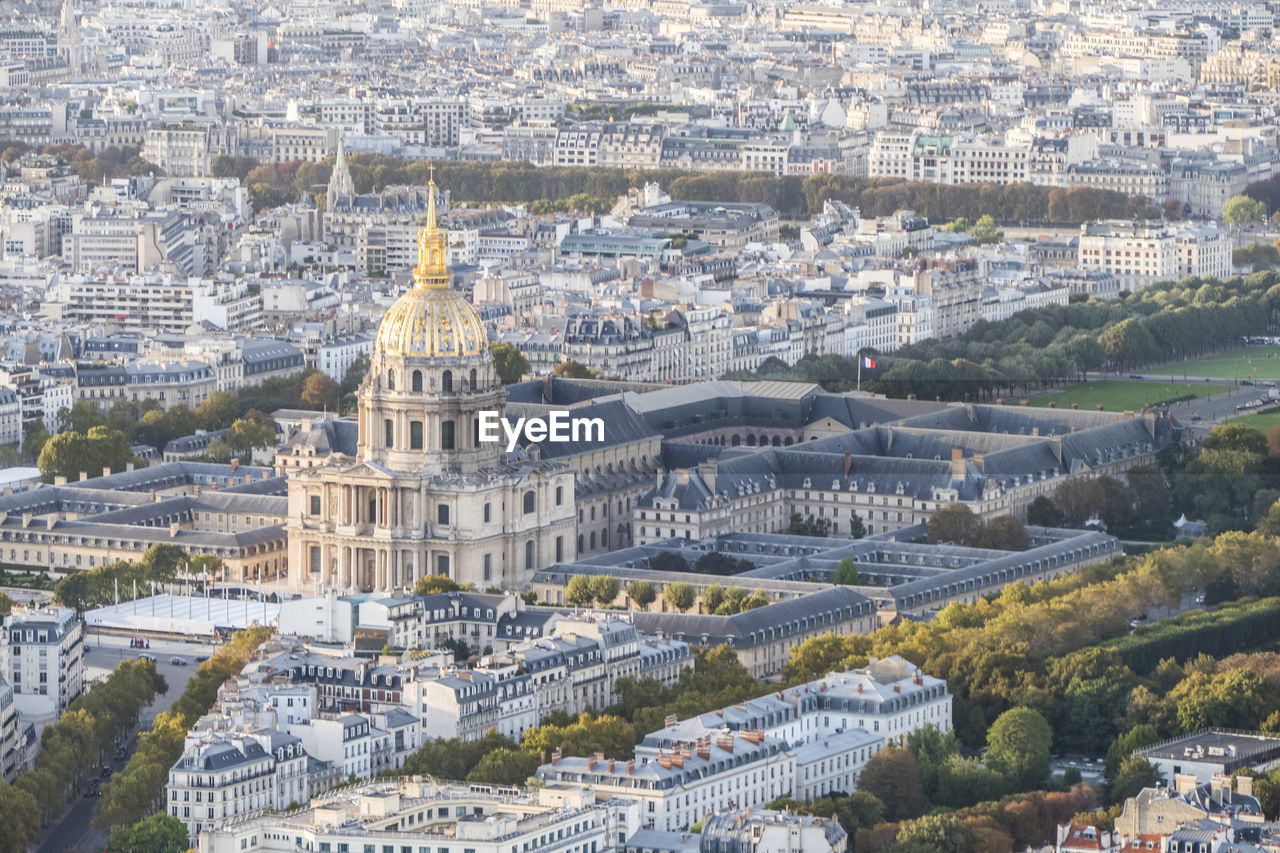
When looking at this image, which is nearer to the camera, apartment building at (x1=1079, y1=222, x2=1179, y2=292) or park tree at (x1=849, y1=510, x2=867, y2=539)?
park tree at (x1=849, y1=510, x2=867, y2=539)

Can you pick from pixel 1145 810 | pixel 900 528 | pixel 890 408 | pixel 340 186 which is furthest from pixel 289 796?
pixel 340 186

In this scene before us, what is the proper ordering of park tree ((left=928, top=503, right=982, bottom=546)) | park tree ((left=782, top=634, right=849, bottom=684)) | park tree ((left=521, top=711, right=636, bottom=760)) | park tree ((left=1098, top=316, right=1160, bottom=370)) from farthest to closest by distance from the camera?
park tree ((left=1098, top=316, right=1160, bottom=370)), park tree ((left=928, top=503, right=982, bottom=546)), park tree ((left=782, top=634, right=849, bottom=684)), park tree ((left=521, top=711, right=636, bottom=760))

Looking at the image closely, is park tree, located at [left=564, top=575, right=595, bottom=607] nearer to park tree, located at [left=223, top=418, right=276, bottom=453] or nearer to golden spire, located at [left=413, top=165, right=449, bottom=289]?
golden spire, located at [left=413, top=165, right=449, bottom=289]

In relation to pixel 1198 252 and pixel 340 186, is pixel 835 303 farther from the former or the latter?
pixel 340 186

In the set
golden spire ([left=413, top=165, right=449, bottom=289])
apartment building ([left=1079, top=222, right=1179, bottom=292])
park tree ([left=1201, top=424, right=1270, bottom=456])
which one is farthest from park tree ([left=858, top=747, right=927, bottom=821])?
apartment building ([left=1079, top=222, right=1179, bottom=292])

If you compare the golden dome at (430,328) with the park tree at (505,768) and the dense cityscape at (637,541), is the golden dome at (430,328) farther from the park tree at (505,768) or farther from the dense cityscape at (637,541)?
the park tree at (505,768)

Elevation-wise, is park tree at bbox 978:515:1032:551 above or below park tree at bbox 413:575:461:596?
below

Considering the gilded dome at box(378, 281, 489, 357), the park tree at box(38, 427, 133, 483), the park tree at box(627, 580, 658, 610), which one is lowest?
the park tree at box(38, 427, 133, 483)
